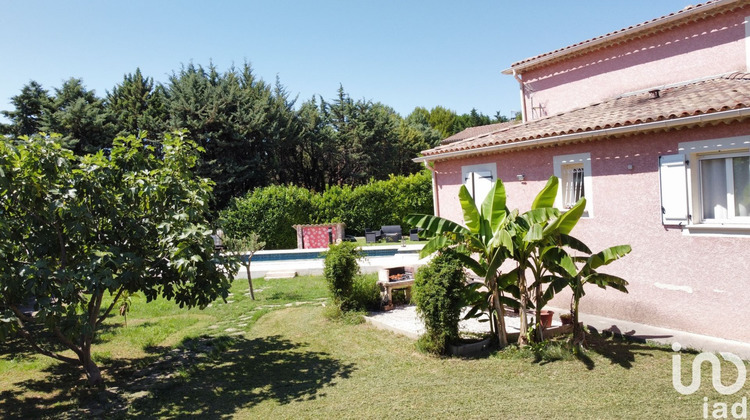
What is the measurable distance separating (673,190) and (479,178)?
5.16 m

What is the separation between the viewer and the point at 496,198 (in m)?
8.80

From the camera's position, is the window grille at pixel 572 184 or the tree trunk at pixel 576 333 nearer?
the tree trunk at pixel 576 333

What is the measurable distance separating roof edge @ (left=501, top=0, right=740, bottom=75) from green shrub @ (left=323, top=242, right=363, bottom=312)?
9.15m

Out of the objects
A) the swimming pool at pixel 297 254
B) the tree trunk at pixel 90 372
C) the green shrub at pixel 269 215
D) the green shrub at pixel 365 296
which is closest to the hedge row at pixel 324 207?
the green shrub at pixel 269 215

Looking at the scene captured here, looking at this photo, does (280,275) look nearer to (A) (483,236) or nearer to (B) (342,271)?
(B) (342,271)

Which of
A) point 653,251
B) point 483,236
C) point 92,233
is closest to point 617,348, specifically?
point 653,251

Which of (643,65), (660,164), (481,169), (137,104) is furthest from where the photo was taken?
(137,104)

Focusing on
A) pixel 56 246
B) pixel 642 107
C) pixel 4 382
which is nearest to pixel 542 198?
pixel 642 107

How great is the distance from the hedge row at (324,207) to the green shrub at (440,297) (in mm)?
20486

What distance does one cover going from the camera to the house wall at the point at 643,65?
38.1 feet

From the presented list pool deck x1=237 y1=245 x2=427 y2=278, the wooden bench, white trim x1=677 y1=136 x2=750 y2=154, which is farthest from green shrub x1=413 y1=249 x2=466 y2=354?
pool deck x1=237 y1=245 x2=427 y2=278

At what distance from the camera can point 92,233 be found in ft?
25.3

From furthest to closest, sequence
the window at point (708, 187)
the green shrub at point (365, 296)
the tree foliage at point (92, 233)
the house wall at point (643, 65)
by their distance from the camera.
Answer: the green shrub at point (365, 296) < the house wall at point (643, 65) < the window at point (708, 187) < the tree foliage at point (92, 233)

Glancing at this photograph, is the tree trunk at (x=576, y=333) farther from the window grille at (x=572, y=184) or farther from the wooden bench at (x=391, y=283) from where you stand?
the wooden bench at (x=391, y=283)
